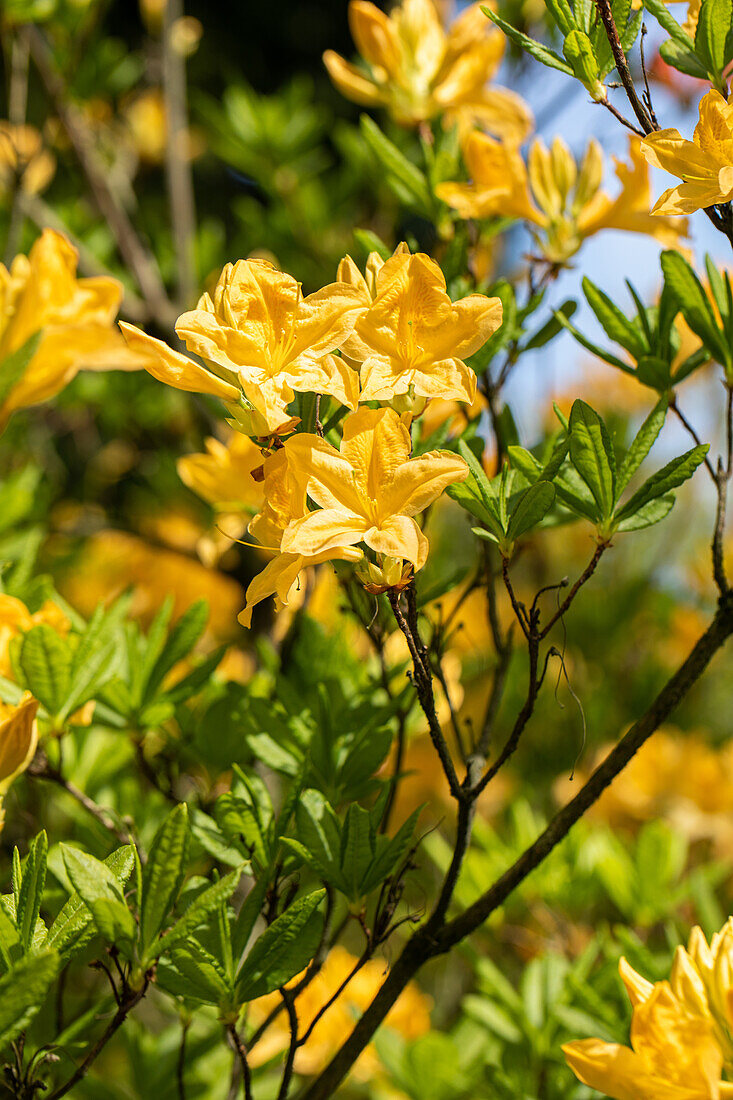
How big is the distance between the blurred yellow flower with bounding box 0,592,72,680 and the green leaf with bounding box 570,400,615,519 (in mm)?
405

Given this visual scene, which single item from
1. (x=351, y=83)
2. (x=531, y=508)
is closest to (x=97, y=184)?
(x=351, y=83)

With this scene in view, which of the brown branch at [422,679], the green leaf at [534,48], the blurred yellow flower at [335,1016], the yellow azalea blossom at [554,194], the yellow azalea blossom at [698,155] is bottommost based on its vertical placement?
the blurred yellow flower at [335,1016]

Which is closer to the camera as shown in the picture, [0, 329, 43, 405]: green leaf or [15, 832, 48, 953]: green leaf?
[15, 832, 48, 953]: green leaf

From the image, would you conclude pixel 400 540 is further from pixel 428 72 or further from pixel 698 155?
pixel 428 72

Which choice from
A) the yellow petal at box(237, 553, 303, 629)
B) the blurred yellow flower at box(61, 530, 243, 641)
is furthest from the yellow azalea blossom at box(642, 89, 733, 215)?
the blurred yellow flower at box(61, 530, 243, 641)

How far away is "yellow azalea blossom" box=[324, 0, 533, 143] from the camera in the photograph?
3.13ft

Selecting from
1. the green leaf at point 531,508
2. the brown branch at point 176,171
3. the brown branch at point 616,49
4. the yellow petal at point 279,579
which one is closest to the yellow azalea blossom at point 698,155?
the brown branch at point 616,49

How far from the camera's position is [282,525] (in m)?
0.51

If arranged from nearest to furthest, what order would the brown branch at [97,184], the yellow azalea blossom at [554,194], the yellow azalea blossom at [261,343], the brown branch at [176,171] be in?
the yellow azalea blossom at [261,343]
the yellow azalea blossom at [554,194]
the brown branch at [97,184]
the brown branch at [176,171]

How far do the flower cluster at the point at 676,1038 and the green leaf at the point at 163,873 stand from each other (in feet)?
0.74

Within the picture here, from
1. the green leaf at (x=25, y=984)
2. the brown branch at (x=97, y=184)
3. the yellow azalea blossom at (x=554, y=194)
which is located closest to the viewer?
the green leaf at (x=25, y=984)

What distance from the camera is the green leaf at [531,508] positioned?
0.53 metres

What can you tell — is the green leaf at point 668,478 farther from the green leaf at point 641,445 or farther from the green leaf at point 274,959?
the green leaf at point 274,959

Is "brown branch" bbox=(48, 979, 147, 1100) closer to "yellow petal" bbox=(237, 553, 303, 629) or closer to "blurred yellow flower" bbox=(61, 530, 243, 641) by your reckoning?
"yellow petal" bbox=(237, 553, 303, 629)
